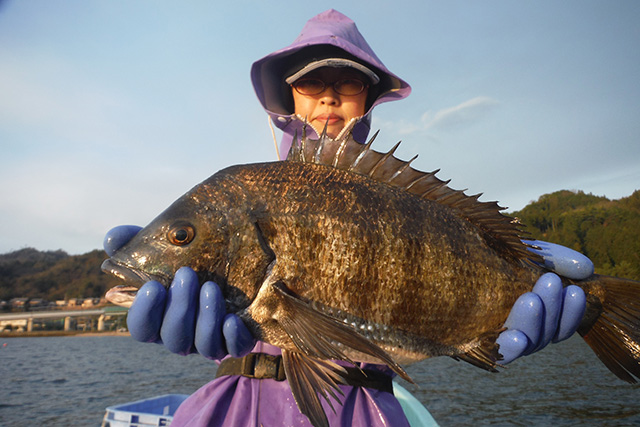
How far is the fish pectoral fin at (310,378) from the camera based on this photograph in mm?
2135

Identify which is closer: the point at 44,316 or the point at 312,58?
the point at 312,58

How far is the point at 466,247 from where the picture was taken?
2645 millimetres

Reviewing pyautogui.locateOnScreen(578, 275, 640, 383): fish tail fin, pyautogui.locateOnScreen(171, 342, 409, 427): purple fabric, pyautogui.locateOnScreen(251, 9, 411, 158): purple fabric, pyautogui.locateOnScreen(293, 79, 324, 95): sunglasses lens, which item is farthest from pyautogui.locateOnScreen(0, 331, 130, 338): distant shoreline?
pyautogui.locateOnScreen(578, 275, 640, 383): fish tail fin

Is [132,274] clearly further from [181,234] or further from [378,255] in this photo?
[378,255]

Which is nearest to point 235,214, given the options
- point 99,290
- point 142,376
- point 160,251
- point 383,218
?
point 160,251

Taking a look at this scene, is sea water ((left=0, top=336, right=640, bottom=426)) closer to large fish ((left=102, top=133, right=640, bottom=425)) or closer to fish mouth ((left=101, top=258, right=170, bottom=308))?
large fish ((left=102, top=133, right=640, bottom=425))

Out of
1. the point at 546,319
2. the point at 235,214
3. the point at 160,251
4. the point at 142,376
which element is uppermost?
the point at 235,214

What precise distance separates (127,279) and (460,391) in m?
22.1

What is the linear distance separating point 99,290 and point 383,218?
12075 cm

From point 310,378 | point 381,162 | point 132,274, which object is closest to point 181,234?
point 132,274

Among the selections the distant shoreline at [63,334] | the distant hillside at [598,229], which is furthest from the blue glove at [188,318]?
the distant shoreline at [63,334]

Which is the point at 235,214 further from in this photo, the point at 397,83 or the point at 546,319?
the point at 397,83

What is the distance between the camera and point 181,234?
2.25 metres

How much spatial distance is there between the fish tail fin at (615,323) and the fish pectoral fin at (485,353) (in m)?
0.79
